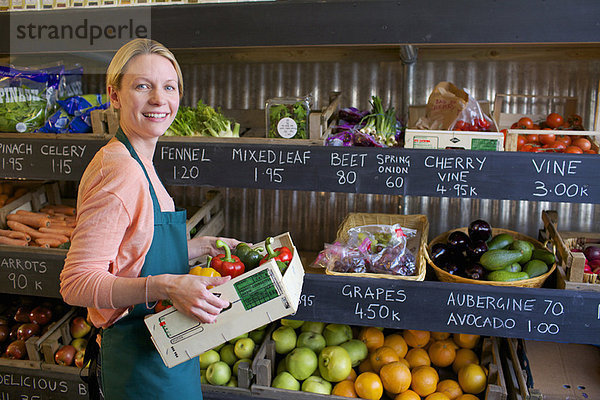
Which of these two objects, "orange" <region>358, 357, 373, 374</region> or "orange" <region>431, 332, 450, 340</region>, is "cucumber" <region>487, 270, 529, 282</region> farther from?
"orange" <region>358, 357, 373, 374</region>

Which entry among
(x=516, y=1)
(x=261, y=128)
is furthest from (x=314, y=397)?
(x=516, y=1)

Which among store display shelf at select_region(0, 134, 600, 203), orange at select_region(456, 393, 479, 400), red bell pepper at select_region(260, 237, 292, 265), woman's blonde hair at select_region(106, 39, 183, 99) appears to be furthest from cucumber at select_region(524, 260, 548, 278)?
woman's blonde hair at select_region(106, 39, 183, 99)

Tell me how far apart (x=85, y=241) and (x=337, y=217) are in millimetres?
Answer: 2111

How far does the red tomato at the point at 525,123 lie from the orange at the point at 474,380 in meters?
1.20

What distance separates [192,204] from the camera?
3686mm

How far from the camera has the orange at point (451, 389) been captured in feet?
8.86

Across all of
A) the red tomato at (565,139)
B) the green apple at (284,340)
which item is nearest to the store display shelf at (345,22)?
the red tomato at (565,139)

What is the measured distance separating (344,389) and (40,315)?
70.8 inches

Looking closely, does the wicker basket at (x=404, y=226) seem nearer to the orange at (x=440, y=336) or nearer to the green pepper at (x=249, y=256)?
the orange at (x=440, y=336)

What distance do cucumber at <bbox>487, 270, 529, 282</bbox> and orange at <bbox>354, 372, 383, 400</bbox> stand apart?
724 millimetres

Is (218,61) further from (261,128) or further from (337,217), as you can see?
(337,217)

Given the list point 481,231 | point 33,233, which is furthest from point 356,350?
point 33,233

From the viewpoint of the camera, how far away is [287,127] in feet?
8.55

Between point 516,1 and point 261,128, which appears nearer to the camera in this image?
point 516,1
